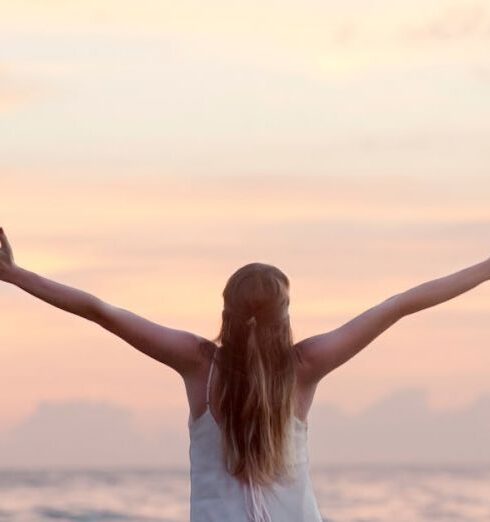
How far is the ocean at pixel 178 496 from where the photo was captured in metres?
32.9

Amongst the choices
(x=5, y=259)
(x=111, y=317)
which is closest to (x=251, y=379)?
(x=111, y=317)

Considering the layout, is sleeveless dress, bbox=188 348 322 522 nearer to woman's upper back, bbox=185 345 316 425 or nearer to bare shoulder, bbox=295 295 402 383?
woman's upper back, bbox=185 345 316 425

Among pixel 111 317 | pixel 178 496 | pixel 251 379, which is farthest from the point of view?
pixel 178 496

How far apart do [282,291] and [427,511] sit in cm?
2997

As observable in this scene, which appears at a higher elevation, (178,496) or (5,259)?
(178,496)

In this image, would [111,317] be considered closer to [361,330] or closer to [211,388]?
[211,388]

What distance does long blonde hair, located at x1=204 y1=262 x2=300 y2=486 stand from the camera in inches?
204

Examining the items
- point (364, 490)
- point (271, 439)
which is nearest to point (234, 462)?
point (271, 439)

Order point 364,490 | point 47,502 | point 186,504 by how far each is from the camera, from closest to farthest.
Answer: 1. point 186,504
2. point 47,502
3. point 364,490

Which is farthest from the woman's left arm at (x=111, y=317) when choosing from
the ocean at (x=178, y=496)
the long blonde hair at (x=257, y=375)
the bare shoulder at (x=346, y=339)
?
the ocean at (x=178, y=496)

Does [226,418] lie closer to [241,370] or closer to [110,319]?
[241,370]

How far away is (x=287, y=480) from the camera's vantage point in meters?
5.21

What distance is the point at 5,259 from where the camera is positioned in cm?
516

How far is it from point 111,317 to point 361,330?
0.79 meters
